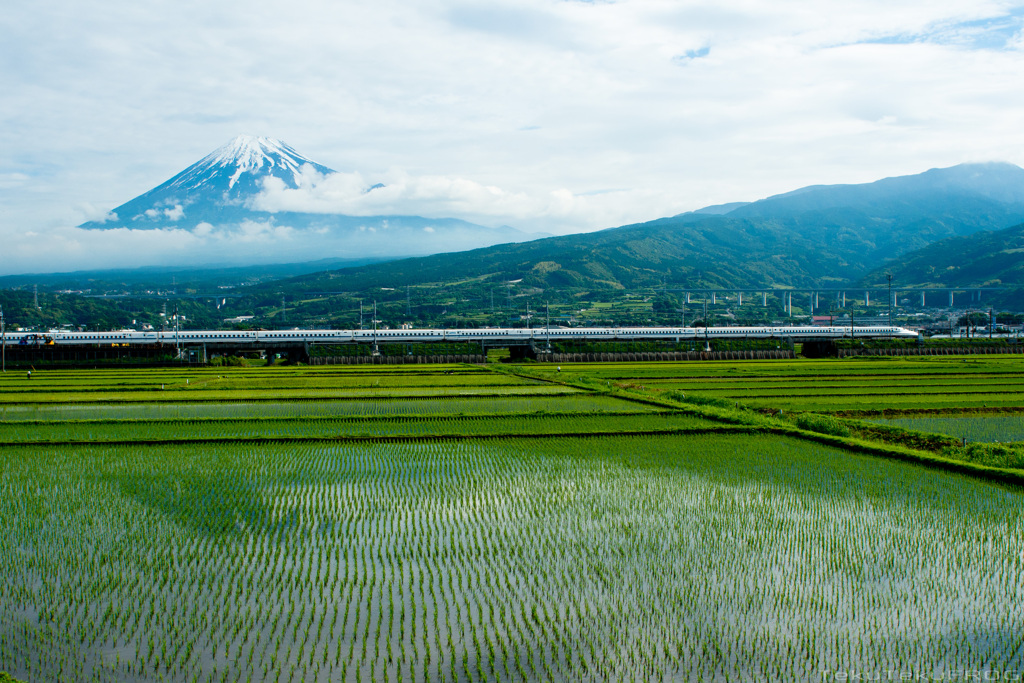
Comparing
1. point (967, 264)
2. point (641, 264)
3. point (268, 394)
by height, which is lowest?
point (268, 394)

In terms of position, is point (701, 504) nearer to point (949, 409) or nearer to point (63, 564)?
point (63, 564)

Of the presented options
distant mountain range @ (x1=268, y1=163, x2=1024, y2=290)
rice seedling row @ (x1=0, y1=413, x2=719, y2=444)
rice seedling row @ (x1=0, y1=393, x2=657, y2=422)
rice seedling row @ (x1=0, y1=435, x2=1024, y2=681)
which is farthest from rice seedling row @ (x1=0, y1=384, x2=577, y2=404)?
distant mountain range @ (x1=268, y1=163, x2=1024, y2=290)

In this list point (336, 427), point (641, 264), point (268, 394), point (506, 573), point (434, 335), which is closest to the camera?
point (506, 573)

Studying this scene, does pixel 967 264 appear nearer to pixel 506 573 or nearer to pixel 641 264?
pixel 641 264

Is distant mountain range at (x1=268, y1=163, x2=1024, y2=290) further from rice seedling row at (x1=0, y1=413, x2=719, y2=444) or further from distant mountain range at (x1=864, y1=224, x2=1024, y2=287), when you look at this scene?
rice seedling row at (x1=0, y1=413, x2=719, y2=444)

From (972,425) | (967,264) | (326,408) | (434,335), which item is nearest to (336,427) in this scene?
(326,408)

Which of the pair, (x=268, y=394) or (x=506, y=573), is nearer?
(x=506, y=573)

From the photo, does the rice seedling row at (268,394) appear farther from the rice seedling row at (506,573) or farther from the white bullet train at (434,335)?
the white bullet train at (434,335)

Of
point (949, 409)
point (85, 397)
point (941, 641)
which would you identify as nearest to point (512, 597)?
point (941, 641)
